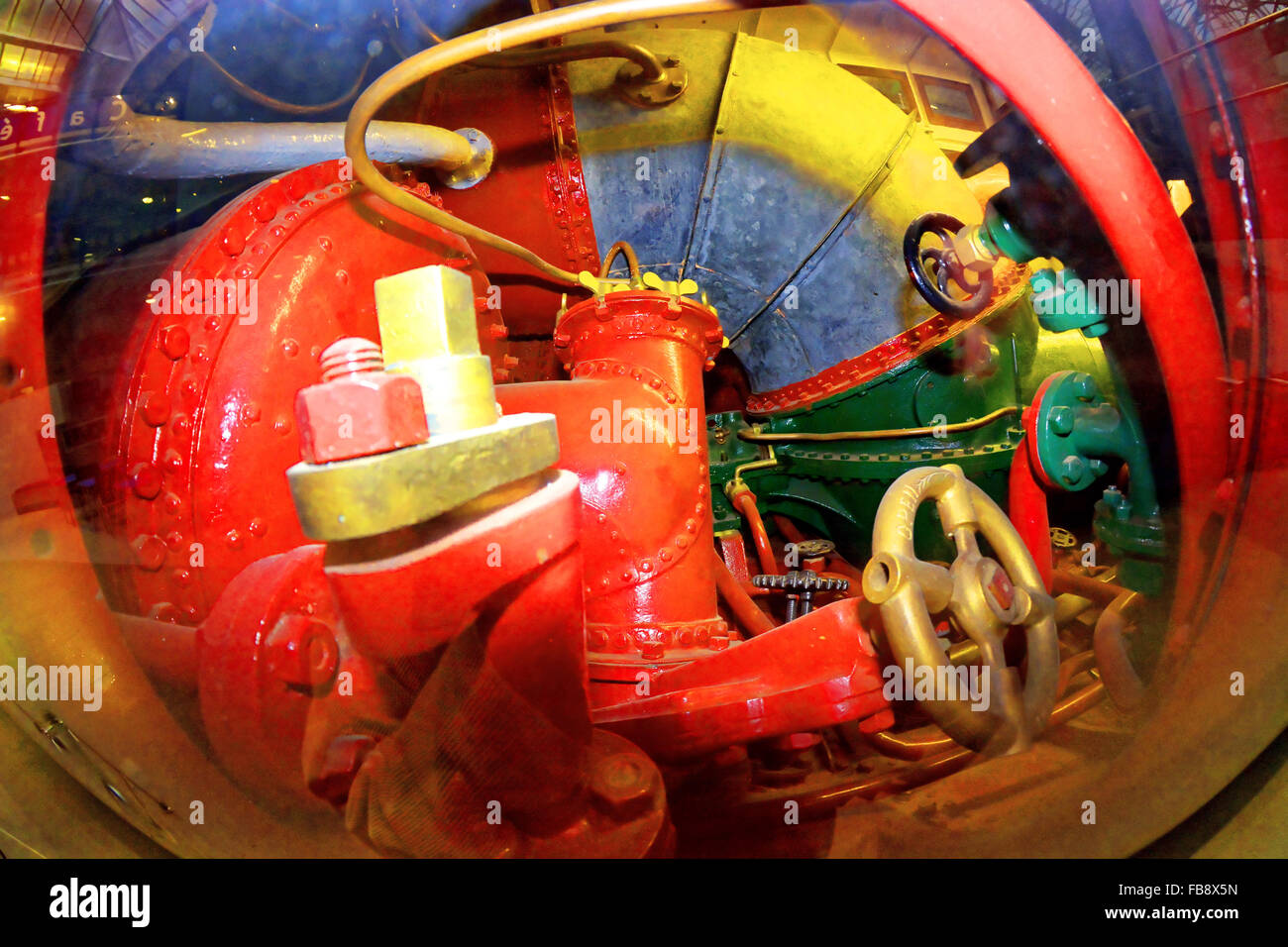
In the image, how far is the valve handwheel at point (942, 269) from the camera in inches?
64.0

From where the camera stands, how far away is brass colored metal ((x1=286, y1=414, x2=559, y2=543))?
463 millimetres

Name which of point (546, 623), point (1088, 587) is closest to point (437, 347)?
point (546, 623)

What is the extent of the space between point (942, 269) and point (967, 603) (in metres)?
1.24

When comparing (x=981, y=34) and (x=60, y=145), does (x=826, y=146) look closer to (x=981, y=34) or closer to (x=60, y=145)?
(x=981, y=34)

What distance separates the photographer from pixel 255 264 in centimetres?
109

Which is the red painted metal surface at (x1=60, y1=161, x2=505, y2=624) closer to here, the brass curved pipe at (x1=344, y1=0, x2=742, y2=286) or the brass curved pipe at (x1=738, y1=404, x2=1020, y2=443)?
the brass curved pipe at (x1=344, y1=0, x2=742, y2=286)

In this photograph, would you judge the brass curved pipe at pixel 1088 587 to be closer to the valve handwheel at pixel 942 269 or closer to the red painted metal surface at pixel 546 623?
the red painted metal surface at pixel 546 623

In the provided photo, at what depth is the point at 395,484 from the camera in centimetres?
48

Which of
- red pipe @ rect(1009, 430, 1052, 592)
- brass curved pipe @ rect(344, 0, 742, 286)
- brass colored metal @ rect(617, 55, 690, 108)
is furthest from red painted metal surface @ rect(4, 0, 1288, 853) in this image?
brass colored metal @ rect(617, 55, 690, 108)

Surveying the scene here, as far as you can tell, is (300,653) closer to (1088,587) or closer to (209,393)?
(209,393)

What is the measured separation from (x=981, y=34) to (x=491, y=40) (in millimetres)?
711

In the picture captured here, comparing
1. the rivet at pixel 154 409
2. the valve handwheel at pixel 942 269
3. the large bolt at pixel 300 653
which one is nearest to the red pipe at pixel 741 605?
the valve handwheel at pixel 942 269

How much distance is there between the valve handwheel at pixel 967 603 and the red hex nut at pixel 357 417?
2.33 ft

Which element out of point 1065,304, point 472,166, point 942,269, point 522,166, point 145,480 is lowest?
point 145,480
